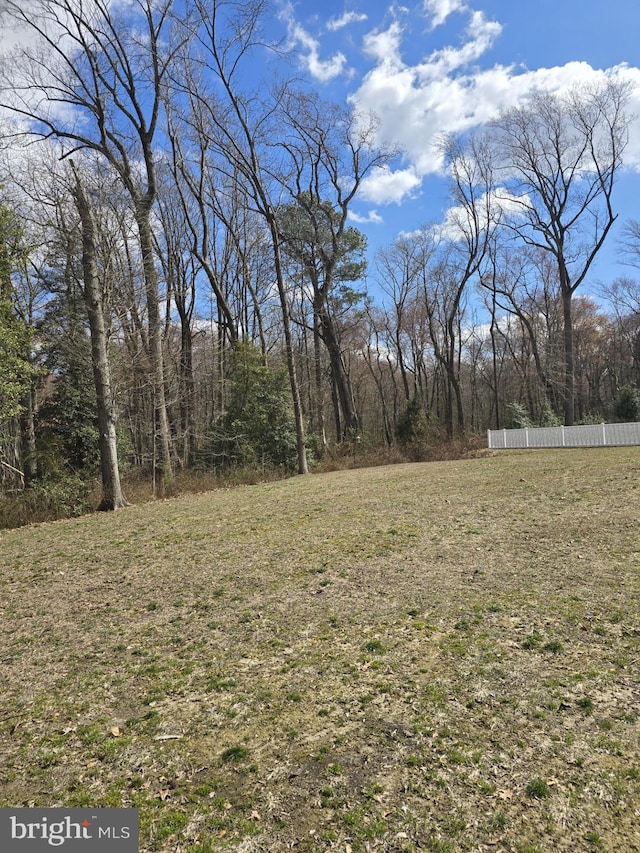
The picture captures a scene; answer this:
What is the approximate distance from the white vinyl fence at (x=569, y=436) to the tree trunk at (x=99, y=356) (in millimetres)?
15669

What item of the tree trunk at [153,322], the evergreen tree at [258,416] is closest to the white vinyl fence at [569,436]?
the evergreen tree at [258,416]

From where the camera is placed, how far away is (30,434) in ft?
42.5

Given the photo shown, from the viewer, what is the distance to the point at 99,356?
1042 cm

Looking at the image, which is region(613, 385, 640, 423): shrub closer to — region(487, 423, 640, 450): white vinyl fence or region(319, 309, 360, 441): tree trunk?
Result: region(487, 423, 640, 450): white vinyl fence

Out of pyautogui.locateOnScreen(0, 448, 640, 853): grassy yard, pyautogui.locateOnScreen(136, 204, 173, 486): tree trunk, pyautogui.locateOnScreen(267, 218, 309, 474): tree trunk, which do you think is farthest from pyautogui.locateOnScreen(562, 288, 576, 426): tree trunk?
pyautogui.locateOnScreen(136, 204, 173, 486): tree trunk

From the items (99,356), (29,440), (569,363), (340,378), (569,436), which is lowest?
(569,436)

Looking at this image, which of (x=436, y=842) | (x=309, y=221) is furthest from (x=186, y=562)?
(x=309, y=221)

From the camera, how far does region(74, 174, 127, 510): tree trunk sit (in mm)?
10438

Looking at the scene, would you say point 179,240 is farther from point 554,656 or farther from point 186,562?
point 554,656

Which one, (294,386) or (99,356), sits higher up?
(99,356)

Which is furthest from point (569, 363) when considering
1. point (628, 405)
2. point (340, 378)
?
point (340, 378)

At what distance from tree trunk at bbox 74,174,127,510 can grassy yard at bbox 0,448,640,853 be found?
161 inches

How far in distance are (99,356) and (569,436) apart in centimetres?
1644

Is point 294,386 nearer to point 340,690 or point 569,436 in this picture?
point 569,436
